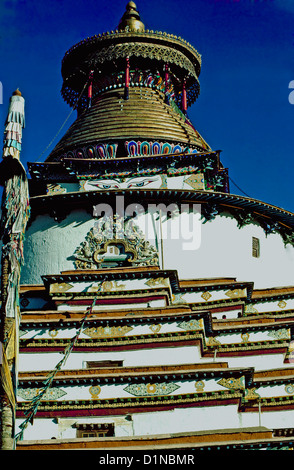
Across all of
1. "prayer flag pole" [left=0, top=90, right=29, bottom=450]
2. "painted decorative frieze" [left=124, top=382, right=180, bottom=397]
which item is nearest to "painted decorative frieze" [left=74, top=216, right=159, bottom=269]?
"painted decorative frieze" [left=124, top=382, right=180, bottom=397]

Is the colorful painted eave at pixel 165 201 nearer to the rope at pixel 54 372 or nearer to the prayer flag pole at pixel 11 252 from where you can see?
the rope at pixel 54 372

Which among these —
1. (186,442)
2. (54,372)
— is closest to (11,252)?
(54,372)

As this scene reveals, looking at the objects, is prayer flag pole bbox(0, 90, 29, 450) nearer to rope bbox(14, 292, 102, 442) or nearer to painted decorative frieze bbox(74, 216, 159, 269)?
rope bbox(14, 292, 102, 442)

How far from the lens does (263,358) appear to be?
1742cm

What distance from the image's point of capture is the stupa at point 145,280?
46.4 feet

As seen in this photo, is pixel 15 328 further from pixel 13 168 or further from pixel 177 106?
pixel 177 106

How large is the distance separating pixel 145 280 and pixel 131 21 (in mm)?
14986

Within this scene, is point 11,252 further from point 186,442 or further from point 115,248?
point 115,248

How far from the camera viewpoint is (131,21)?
28.8m

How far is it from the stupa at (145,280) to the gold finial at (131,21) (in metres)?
0.06

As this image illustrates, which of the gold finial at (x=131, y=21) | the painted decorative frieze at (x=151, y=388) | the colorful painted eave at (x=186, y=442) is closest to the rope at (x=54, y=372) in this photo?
the colorful painted eave at (x=186, y=442)

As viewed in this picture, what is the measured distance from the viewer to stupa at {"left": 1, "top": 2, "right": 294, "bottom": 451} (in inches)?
557
